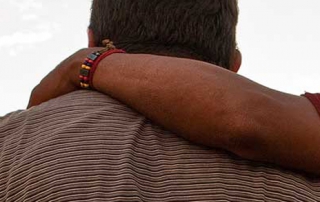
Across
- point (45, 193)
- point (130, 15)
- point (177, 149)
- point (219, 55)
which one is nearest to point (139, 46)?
point (130, 15)

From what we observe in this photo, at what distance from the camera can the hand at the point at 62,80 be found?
2.17 meters

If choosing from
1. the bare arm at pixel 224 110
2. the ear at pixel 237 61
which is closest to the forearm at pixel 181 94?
the bare arm at pixel 224 110

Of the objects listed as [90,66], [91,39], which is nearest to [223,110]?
[90,66]

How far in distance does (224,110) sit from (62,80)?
59 centimetres

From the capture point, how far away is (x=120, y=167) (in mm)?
1929

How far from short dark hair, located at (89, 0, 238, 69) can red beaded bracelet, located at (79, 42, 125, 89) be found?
0.43ft

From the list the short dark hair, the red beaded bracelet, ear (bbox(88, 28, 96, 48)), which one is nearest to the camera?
the red beaded bracelet

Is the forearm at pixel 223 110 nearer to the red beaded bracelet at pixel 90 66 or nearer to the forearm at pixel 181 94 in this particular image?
the forearm at pixel 181 94

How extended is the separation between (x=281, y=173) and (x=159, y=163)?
33cm

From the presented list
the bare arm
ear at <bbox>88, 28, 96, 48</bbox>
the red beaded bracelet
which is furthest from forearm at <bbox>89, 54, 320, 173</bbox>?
ear at <bbox>88, 28, 96, 48</bbox>

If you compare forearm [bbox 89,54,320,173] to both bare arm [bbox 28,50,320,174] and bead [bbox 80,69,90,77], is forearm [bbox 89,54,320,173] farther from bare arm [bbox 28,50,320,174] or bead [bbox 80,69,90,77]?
bead [bbox 80,69,90,77]

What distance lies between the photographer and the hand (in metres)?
2.17

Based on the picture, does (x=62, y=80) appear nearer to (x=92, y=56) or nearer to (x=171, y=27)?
(x=92, y=56)

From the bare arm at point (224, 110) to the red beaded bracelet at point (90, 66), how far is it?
0.11 metres
